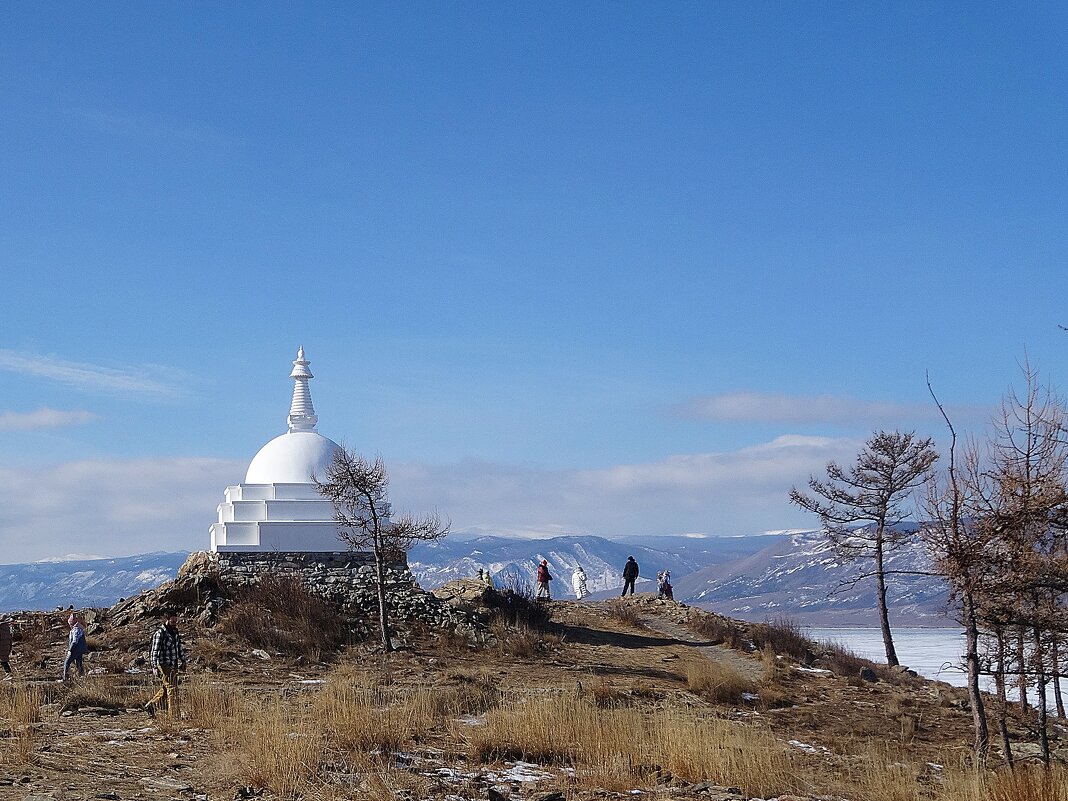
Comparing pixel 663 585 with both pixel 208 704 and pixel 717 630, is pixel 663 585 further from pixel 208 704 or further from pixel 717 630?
pixel 208 704

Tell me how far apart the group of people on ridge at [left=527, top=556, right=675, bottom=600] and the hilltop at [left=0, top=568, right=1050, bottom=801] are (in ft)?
27.0

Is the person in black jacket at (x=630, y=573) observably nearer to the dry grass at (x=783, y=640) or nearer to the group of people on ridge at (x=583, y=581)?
the group of people on ridge at (x=583, y=581)

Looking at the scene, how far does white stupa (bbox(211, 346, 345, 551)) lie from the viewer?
144ft

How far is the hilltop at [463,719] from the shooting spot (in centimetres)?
1097

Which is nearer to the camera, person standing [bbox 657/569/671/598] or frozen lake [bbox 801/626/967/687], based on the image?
frozen lake [bbox 801/626/967/687]

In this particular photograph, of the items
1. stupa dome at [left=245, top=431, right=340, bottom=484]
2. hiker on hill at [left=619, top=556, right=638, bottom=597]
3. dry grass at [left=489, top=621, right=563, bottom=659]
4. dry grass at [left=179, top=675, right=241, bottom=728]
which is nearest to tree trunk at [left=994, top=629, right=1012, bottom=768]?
dry grass at [left=179, top=675, right=241, bottom=728]

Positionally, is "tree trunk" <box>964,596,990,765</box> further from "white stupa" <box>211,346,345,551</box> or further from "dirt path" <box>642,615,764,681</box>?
"white stupa" <box>211,346,345,551</box>

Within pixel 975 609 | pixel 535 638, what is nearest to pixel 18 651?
pixel 535 638

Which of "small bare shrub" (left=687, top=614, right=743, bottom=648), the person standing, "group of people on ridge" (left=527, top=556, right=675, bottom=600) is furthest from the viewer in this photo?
the person standing

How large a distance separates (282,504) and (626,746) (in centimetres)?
3427

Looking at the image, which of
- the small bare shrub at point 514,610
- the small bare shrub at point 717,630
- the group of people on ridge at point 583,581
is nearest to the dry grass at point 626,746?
the small bare shrub at point 514,610

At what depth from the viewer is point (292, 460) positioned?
154ft

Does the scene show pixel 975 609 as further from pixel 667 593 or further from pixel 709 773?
pixel 667 593

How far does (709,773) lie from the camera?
1156 cm
